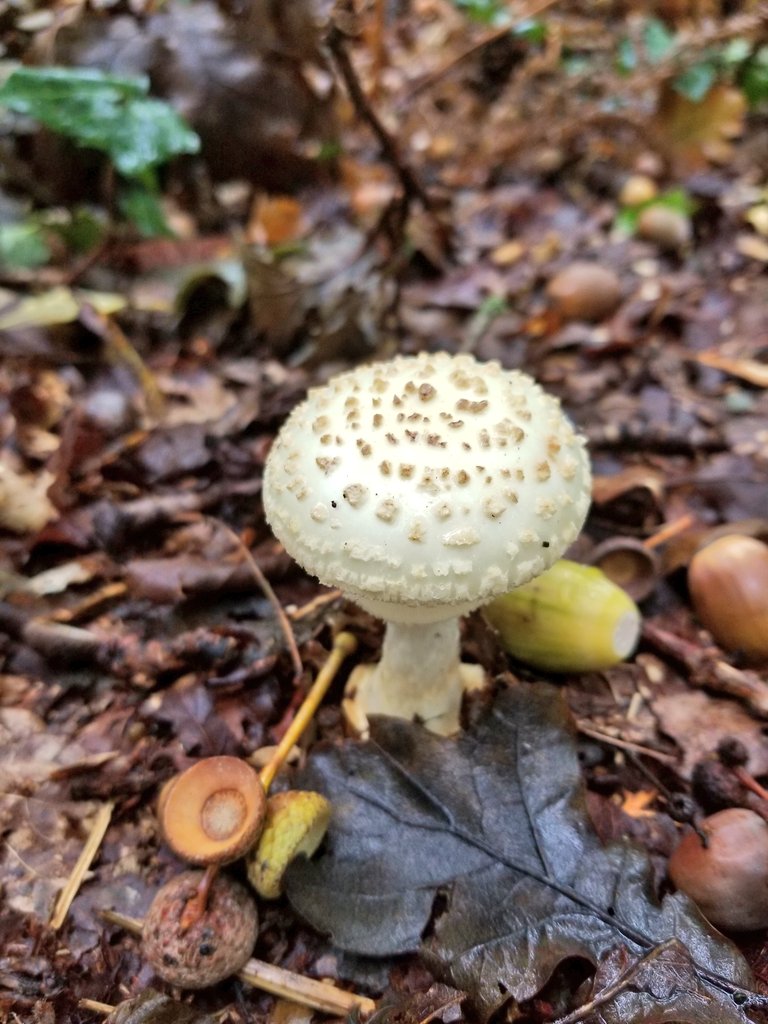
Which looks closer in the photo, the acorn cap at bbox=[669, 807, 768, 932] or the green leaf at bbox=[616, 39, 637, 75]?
the acorn cap at bbox=[669, 807, 768, 932]

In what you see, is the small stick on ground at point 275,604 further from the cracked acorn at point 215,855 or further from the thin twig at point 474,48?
the thin twig at point 474,48

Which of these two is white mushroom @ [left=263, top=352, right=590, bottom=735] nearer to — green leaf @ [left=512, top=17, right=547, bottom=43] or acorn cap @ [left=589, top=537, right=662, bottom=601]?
acorn cap @ [left=589, top=537, right=662, bottom=601]

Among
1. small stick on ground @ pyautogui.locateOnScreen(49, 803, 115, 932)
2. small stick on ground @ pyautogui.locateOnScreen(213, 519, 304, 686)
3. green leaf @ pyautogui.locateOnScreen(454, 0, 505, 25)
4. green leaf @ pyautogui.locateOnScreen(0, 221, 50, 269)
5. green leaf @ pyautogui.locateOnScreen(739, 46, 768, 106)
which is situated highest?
green leaf @ pyautogui.locateOnScreen(454, 0, 505, 25)

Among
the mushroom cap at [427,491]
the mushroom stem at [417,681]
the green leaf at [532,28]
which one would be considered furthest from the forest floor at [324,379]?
the mushroom cap at [427,491]

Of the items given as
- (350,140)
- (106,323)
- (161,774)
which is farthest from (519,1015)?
(350,140)

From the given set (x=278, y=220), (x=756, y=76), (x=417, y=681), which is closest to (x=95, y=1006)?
(x=417, y=681)

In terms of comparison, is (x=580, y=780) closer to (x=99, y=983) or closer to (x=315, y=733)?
(x=315, y=733)

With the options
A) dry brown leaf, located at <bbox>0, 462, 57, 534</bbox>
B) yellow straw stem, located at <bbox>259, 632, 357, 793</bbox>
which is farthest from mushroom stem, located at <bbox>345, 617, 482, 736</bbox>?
dry brown leaf, located at <bbox>0, 462, 57, 534</bbox>
